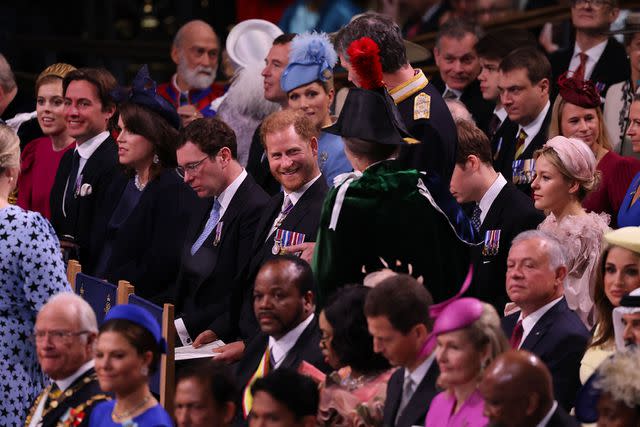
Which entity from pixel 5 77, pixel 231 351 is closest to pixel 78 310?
pixel 231 351

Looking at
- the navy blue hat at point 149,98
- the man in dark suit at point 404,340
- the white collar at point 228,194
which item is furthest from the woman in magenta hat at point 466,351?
the navy blue hat at point 149,98

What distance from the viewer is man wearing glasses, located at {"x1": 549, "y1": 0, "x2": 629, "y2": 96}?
8.58m

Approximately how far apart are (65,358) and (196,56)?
5168 mm

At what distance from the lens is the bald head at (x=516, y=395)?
4.22 metres

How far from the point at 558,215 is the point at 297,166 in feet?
3.96

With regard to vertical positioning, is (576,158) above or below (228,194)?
above

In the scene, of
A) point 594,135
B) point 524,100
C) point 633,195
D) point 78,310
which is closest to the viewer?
point 78,310

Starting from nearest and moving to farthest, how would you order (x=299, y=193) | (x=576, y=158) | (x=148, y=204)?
(x=576, y=158)
(x=299, y=193)
(x=148, y=204)

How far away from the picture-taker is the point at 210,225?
284 inches

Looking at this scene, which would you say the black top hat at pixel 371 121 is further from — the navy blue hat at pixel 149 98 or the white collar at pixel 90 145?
the white collar at pixel 90 145

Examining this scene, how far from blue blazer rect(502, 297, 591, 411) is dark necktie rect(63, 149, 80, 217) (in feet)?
11.7

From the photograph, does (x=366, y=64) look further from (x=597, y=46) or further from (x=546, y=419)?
(x=597, y=46)

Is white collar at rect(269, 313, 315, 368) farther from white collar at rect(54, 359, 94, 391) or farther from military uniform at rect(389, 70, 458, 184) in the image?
military uniform at rect(389, 70, 458, 184)

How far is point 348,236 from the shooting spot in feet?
18.0
